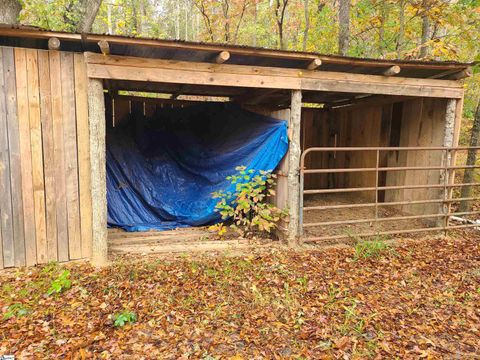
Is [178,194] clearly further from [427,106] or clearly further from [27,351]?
[427,106]

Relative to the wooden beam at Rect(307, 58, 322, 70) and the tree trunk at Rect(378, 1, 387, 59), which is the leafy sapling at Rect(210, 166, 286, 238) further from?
the tree trunk at Rect(378, 1, 387, 59)

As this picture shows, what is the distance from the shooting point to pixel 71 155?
3727mm

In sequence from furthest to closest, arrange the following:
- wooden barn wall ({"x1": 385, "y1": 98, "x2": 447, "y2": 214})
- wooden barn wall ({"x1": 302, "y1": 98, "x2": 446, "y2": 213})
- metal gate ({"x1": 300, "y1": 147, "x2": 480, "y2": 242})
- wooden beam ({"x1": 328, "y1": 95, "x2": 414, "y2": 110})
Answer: wooden beam ({"x1": 328, "y1": 95, "x2": 414, "y2": 110})
wooden barn wall ({"x1": 302, "y1": 98, "x2": 446, "y2": 213})
wooden barn wall ({"x1": 385, "y1": 98, "x2": 447, "y2": 214})
metal gate ({"x1": 300, "y1": 147, "x2": 480, "y2": 242})

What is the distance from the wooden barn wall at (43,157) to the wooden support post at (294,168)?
2.56 m

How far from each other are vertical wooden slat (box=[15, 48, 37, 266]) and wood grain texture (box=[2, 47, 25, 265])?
0.03 m

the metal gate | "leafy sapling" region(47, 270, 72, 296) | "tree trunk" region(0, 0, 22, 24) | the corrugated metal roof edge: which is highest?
"tree trunk" region(0, 0, 22, 24)

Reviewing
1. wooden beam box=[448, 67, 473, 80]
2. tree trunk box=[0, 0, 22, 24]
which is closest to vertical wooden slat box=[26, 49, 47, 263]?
tree trunk box=[0, 0, 22, 24]

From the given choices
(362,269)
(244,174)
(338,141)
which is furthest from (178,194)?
(338,141)

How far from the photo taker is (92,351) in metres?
2.44

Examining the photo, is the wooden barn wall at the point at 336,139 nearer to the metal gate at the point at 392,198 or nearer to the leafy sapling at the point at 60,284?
the metal gate at the point at 392,198

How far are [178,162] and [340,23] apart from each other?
18.8 feet

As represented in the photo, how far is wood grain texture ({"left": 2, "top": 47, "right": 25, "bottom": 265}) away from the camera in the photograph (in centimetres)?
346

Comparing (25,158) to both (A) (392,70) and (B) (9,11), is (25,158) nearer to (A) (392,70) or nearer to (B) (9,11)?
(B) (9,11)

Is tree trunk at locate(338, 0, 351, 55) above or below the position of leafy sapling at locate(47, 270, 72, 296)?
above
